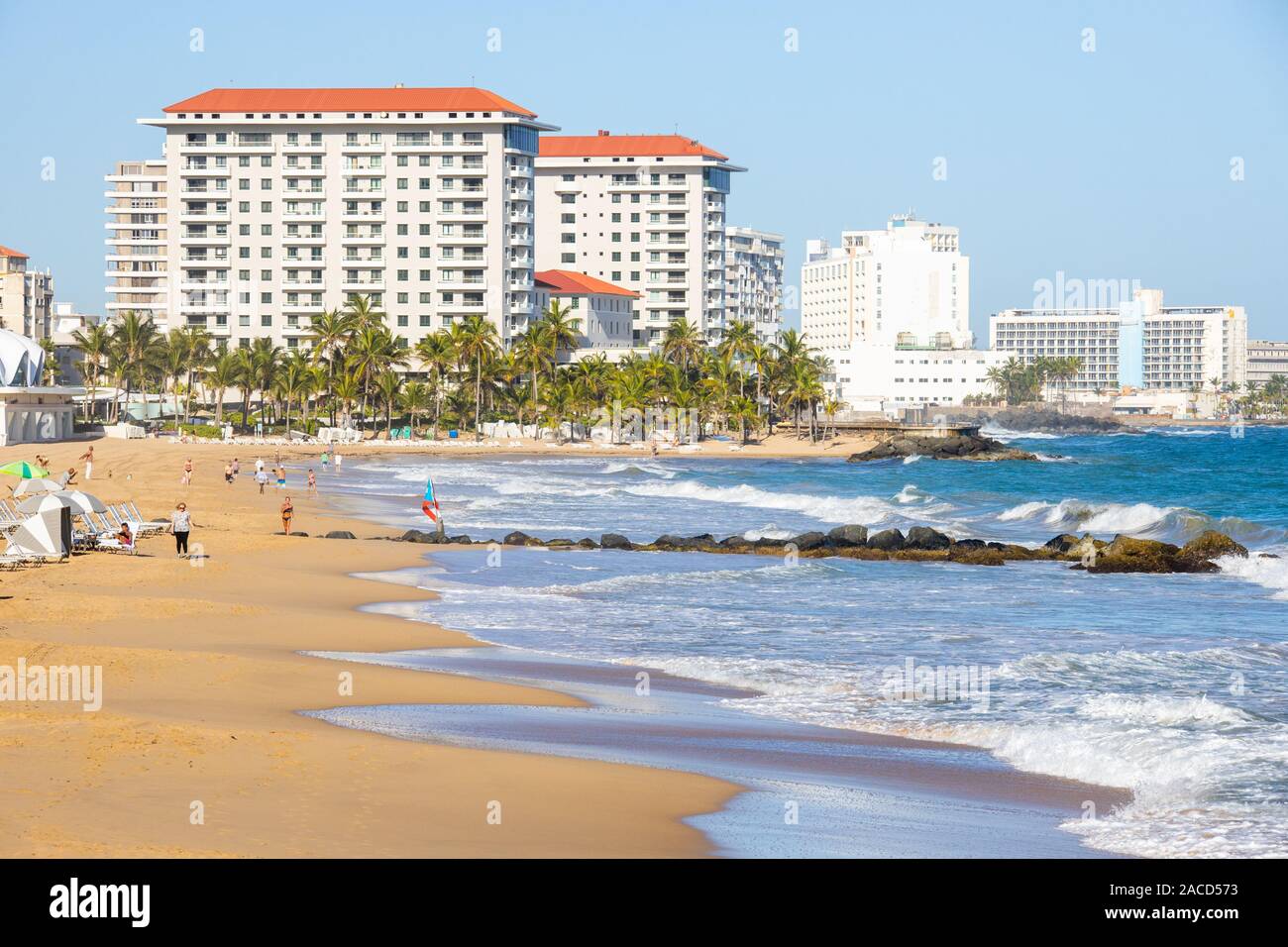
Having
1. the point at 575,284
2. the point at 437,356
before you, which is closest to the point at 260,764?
the point at 437,356

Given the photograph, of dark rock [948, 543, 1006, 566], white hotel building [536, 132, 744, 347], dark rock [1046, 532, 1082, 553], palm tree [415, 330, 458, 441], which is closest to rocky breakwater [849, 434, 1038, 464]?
palm tree [415, 330, 458, 441]

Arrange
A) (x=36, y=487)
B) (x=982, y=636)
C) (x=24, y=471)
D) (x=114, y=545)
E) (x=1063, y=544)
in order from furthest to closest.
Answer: (x=1063, y=544)
(x=24, y=471)
(x=36, y=487)
(x=114, y=545)
(x=982, y=636)

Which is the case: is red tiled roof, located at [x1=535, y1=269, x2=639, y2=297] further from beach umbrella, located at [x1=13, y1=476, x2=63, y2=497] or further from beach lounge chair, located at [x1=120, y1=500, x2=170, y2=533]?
beach umbrella, located at [x1=13, y1=476, x2=63, y2=497]

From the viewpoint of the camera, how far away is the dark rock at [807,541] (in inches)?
1499

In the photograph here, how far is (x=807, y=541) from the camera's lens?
3875 cm

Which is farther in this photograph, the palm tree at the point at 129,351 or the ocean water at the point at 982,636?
the palm tree at the point at 129,351

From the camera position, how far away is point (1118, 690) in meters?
17.5

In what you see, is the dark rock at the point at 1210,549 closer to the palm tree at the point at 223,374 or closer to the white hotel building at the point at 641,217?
the palm tree at the point at 223,374

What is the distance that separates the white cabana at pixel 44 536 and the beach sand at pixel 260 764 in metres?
3.36

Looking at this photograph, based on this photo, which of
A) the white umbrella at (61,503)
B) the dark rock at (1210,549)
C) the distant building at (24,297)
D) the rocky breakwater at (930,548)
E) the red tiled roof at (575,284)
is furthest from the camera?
the distant building at (24,297)

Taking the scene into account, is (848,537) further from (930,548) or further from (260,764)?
(260,764)

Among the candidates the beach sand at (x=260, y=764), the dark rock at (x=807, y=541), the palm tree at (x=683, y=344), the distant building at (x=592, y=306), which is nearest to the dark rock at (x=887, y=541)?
the dark rock at (x=807, y=541)

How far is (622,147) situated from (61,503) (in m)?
125

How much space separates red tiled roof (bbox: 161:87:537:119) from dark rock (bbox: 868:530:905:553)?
86358mm
